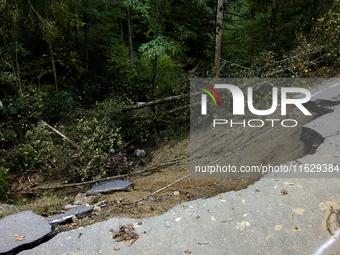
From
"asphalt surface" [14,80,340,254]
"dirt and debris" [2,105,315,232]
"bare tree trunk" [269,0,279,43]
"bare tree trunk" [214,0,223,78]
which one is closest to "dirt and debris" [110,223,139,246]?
"asphalt surface" [14,80,340,254]

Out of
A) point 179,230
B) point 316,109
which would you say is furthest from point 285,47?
point 179,230

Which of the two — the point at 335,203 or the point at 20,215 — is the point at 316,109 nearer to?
the point at 335,203

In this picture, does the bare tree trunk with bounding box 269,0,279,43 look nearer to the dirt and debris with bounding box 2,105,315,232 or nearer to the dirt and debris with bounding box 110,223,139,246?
the dirt and debris with bounding box 2,105,315,232

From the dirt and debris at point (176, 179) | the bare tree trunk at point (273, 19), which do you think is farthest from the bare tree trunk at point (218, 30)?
the bare tree trunk at point (273, 19)

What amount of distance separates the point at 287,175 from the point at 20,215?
4.94m

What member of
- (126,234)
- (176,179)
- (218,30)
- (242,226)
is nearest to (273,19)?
(218,30)

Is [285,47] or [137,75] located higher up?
[285,47]

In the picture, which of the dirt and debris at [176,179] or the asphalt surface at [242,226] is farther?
the dirt and debris at [176,179]

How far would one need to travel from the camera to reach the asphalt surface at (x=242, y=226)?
2898mm

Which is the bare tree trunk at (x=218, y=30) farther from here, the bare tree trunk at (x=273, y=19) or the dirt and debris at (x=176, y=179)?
the bare tree trunk at (x=273, y=19)

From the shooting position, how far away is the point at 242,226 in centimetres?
324

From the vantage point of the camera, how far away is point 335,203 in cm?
358

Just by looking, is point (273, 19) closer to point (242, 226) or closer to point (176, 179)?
point (176, 179)

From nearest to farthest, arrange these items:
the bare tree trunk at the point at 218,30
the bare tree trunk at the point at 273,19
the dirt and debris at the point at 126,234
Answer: the dirt and debris at the point at 126,234 < the bare tree trunk at the point at 218,30 < the bare tree trunk at the point at 273,19
